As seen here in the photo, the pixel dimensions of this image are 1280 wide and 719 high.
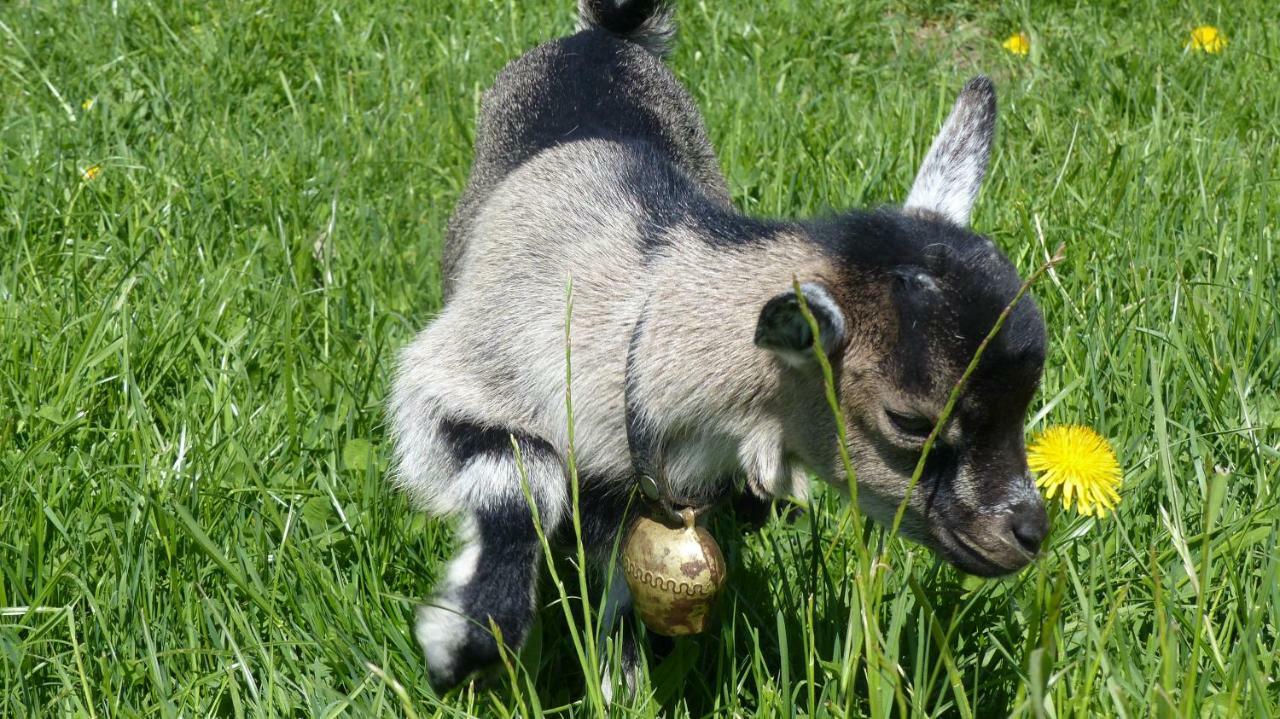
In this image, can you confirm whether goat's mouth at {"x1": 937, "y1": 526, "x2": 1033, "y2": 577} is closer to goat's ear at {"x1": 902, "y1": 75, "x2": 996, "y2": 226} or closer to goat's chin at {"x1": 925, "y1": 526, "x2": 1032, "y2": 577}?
goat's chin at {"x1": 925, "y1": 526, "x2": 1032, "y2": 577}

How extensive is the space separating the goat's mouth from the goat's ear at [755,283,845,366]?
468mm

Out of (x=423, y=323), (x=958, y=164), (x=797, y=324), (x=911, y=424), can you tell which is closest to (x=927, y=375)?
(x=911, y=424)

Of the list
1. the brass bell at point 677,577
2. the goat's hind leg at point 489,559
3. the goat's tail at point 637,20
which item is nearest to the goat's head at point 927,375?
the brass bell at point 677,577

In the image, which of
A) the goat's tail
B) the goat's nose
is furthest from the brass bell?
the goat's tail

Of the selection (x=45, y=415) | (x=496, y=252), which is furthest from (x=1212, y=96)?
(x=45, y=415)

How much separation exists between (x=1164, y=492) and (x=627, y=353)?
1.49m

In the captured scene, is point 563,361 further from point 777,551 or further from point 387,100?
point 387,100

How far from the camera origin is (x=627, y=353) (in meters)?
3.05

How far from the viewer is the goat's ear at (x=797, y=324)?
8.75ft

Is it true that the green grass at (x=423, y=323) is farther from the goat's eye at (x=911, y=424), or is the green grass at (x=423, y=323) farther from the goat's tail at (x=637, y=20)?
the goat's tail at (x=637, y=20)

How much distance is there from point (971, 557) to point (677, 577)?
0.61m

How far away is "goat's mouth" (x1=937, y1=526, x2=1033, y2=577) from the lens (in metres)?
2.79

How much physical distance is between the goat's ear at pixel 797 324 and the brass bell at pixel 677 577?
443 mm

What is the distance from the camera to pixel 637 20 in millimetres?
5336
